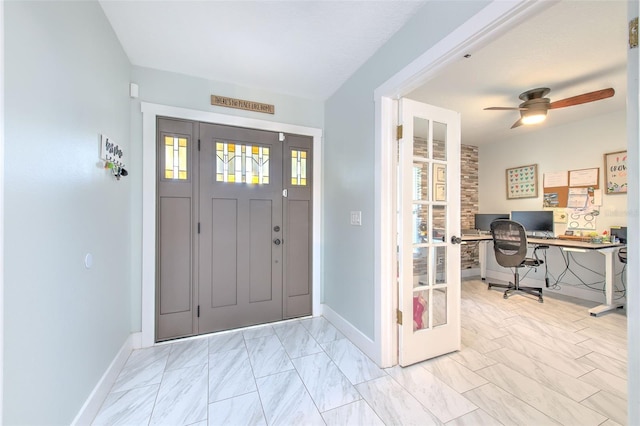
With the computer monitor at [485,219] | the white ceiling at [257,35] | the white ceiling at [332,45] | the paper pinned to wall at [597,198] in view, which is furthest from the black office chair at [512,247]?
the white ceiling at [257,35]

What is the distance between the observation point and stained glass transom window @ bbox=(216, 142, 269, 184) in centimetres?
255

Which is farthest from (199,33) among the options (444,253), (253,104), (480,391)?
(480,391)

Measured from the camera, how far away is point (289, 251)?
284 centimetres

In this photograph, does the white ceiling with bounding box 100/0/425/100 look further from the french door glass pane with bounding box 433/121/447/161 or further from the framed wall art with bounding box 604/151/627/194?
the framed wall art with bounding box 604/151/627/194

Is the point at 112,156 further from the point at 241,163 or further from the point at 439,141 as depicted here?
the point at 439,141

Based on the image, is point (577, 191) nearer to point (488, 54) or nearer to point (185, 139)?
point (488, 54)

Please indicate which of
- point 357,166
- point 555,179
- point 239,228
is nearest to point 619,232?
point 555,179

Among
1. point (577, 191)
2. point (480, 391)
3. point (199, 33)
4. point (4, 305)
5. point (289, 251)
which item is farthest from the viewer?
point (577, 191)

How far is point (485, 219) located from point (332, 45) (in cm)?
425

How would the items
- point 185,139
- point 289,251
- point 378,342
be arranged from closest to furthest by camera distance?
1. point 378,342
2. point 185,139
3. point 289,251

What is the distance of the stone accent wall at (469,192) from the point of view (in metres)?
4.80

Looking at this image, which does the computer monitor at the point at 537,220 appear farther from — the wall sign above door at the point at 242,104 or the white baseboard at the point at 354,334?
the wall sign above door at the point at 242,104

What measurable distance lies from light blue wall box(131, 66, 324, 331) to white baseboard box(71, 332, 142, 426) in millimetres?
132

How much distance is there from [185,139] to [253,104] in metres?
0.78
